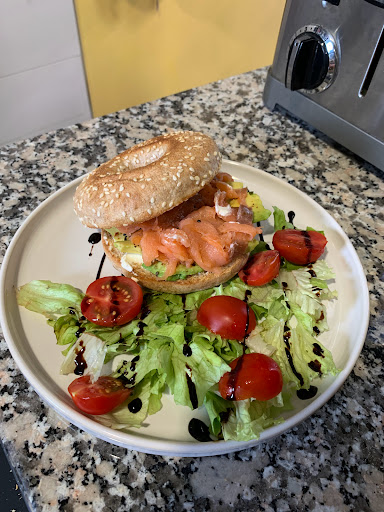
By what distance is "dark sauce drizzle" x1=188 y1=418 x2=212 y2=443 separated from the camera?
117cm

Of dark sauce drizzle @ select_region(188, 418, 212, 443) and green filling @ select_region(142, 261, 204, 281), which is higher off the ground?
green filling @ select_region(142, 261, 204, 281)

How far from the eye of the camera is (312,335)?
1.46m

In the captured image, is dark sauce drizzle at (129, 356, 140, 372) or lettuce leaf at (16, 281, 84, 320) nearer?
dark sauce drizzle at (129, 356, 140, 372)

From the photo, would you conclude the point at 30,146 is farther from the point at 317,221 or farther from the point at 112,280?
the point at 317,221

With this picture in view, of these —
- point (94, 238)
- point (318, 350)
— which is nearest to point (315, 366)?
point (318, 350)

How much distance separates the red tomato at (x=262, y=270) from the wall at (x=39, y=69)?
2.67m

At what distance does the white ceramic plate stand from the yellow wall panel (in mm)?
2077

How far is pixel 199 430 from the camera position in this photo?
119 cm

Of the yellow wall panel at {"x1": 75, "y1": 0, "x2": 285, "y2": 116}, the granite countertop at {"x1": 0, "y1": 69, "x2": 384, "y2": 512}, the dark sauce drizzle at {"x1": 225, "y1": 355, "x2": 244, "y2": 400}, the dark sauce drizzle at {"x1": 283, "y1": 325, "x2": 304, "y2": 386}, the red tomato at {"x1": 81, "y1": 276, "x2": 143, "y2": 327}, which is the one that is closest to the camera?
the granite countertop at {"x1": 0, "y1": 69, "x2": 384, "y2": 512}

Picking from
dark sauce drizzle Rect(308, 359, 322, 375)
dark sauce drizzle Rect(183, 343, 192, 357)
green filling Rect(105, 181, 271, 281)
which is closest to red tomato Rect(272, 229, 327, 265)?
green filling Rect(105, 181, 271, 281)

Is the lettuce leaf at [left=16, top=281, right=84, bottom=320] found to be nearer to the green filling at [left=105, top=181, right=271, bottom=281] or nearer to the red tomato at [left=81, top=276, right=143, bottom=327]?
the red tomato at [left=81, top=276, right=143, bottom=327]

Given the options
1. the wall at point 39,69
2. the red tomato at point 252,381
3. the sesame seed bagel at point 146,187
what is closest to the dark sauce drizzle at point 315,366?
the red tomato at point 252,381

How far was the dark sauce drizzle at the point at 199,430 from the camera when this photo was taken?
117cm

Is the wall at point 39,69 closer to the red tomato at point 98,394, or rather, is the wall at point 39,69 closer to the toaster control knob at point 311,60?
the toaster control knob at point 311,60
